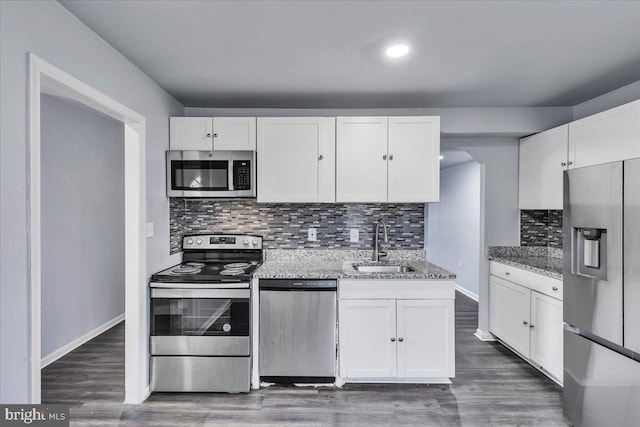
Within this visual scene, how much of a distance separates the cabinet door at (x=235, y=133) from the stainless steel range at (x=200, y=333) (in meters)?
1.13

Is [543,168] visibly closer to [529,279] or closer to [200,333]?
[529,279]

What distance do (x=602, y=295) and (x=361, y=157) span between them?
6.02ft

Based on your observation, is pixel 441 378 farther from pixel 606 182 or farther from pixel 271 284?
pixel 606 182

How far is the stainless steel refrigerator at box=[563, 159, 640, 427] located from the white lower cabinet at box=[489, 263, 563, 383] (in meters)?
0.46

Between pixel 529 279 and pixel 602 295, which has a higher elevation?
pixel 602 295

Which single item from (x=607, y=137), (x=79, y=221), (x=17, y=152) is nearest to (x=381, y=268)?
(x=607, y=137)

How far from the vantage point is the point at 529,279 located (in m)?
2.83

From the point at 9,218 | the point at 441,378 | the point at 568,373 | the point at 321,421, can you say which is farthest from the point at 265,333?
the point at 568,373

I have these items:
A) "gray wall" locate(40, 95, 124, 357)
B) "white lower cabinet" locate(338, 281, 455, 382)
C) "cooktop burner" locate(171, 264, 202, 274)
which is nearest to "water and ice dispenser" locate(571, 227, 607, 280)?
"white lower cabinet" locate(338, 281, 455, 382)

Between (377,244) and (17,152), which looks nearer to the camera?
(17,152)

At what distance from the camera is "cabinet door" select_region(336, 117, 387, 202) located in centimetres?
287

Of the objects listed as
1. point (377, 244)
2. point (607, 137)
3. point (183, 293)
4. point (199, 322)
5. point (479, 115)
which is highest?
point (479, 115)

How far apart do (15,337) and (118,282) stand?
290 cm

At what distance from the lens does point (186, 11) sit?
66.1 inches
